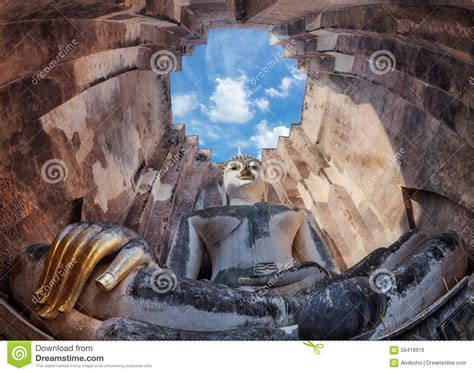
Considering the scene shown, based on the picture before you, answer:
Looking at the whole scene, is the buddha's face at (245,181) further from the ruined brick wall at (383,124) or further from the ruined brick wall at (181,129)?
the ruined brick wall at (383,124)

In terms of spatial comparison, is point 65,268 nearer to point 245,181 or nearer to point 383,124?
point 245,181

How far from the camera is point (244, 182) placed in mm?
6402

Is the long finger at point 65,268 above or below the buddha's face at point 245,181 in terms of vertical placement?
above

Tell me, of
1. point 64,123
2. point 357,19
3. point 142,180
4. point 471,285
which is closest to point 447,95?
point 357,19

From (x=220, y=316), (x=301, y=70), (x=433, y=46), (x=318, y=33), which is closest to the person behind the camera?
(x=220, y=316)

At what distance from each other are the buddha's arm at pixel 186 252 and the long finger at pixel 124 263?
1522 millimetres

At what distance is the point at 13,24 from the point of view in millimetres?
4227

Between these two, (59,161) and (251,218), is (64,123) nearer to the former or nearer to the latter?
(59,161)

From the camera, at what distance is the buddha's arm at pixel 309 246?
5.59 m

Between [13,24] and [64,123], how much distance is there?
1569 mm

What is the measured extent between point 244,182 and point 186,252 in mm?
1382

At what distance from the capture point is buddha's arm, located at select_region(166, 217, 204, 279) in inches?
209

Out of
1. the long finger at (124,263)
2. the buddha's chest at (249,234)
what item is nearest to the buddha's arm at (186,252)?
the buddha's chest at (249,234)
